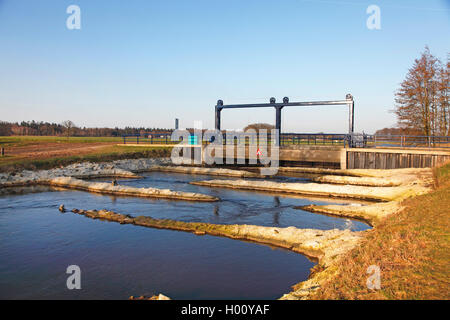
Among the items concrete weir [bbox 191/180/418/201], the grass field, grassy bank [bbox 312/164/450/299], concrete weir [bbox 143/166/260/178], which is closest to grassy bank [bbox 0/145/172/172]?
the grass field

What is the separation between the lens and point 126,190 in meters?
21.0

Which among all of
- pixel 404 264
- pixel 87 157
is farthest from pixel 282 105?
pixel 404 264

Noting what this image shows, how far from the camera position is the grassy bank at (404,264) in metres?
A: 5.58

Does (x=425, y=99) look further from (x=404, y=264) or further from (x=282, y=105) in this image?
(x=404, y=264)

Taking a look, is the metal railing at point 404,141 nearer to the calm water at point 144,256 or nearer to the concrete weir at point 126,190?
the calm water at point 144,256

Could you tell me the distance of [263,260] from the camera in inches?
392

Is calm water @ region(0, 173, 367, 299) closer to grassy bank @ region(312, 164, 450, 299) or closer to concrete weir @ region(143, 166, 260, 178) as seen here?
grassy bank @ region(312, 164, 450, 299)

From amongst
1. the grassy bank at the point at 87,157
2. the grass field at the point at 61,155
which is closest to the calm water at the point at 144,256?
the grassy bank at the point at 87,157

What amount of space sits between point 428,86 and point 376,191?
21.6 meters

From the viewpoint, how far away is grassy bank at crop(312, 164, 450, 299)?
558cm

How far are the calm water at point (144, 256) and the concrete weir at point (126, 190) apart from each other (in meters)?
2.03
